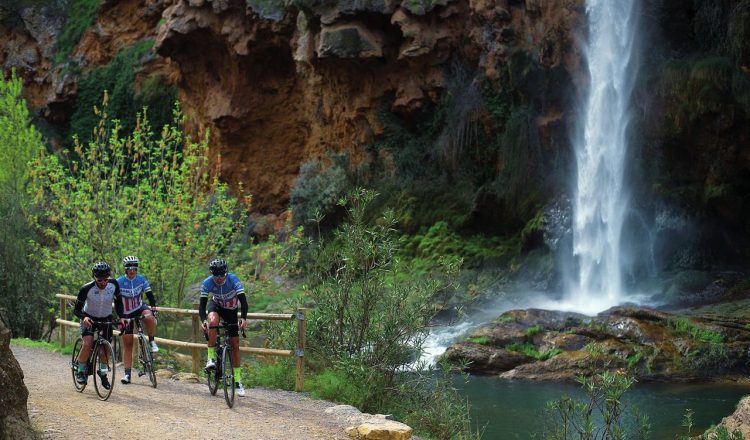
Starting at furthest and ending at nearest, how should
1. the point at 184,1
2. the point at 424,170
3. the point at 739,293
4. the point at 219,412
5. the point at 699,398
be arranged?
the point at 184,1
the point at 424,170
the point at 739,293
the point at 699,398
the point at 219,412

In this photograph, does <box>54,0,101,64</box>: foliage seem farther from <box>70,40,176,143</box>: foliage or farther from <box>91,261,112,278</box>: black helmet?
<box>91,261,112,278</box>: black helmet

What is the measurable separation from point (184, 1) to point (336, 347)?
29.5m

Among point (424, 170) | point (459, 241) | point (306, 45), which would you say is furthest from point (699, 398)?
point (306, 45)

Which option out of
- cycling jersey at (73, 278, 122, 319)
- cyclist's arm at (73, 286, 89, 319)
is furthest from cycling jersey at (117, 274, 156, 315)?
cyclist's arm at (73, 286, 89, 319)

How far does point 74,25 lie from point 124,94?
7.10 metres

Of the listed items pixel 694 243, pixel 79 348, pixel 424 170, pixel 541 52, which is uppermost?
pixel 541 52

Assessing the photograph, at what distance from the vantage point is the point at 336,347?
11898 mm

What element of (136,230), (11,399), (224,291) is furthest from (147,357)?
(136,230)

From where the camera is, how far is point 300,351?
11.5 metres

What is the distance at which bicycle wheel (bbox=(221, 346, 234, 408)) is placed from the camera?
32.3ft

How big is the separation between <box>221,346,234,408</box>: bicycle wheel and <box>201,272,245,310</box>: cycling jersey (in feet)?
1.82

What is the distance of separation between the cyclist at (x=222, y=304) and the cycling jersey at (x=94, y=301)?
3.96 ft

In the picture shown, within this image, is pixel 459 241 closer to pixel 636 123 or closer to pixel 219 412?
pixel 636 123

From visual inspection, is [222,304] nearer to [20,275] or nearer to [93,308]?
[93,308]
